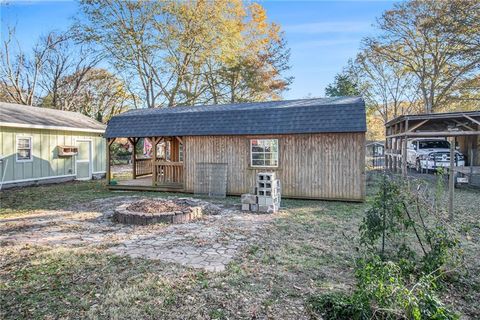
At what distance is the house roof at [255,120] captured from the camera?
9234 millimetres

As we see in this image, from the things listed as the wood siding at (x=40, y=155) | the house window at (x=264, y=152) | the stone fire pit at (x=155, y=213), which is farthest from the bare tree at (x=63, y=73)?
the stone fire pit at (x=155, y=213)

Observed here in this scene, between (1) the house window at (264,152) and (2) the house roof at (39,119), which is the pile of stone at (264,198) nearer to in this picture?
(1) the house window at (264,152)

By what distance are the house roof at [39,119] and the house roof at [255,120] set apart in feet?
10.0

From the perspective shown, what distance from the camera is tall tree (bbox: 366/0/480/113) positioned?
1761cm

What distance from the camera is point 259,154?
33.6 ft

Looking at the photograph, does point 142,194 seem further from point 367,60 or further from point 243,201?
point 367,60

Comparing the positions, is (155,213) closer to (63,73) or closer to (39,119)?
(39,119)

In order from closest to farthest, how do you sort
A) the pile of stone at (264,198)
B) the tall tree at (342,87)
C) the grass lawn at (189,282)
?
the grass lawn at (189,282)
the pile of stone at (264,198)
the tall tree at (342,87)

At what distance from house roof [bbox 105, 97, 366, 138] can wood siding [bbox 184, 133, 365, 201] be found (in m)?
0.31

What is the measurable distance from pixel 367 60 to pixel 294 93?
23.1 ft

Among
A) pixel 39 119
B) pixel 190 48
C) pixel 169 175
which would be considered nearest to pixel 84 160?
pixel 39 119

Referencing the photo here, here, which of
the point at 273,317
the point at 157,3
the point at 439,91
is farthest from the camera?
the point at 439,91

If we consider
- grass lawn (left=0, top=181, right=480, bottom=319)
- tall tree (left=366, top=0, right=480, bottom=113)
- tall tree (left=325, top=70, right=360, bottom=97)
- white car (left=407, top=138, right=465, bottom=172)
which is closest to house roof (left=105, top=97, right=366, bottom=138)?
grass lawn (left=0, top=181, right=480, bottom=319)

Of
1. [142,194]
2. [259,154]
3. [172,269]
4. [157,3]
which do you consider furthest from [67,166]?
[172,269]
